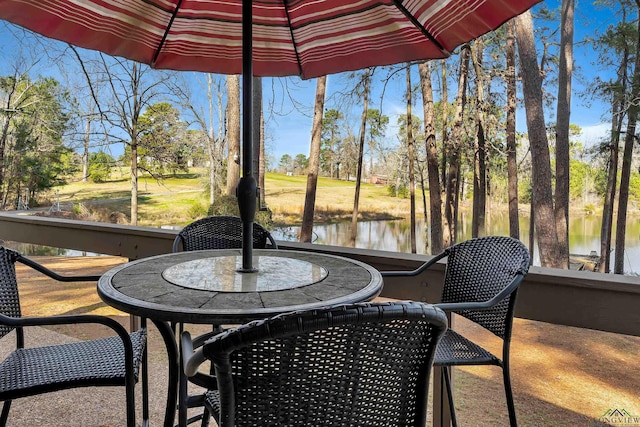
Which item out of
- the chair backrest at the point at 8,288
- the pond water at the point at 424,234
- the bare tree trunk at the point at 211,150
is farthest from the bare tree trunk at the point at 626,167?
the bare tree trunk at the point at 211,150

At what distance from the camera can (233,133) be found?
23.3 ft

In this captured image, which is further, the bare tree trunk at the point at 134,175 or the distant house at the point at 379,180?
the distant house at the point at 379,180

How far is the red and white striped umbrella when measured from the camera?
1.70 meters

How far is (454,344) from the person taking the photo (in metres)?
1.59

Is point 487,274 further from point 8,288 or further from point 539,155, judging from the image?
point 539,155

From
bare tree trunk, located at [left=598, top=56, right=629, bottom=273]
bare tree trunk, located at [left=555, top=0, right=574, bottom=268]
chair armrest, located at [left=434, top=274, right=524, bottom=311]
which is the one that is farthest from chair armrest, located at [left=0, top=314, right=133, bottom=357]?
bare tree trunk, located at [left=598, top=56, right=629, bottom=273]

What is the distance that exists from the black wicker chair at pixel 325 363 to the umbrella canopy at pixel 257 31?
2.79 ft

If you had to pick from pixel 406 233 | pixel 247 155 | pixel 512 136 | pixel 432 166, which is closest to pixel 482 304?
pixel 247 155

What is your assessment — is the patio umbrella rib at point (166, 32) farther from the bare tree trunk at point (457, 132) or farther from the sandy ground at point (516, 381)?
the bare tree trunk at point (457, 132)

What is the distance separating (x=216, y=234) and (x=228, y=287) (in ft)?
3.77

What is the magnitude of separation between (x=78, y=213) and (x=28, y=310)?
7.47m

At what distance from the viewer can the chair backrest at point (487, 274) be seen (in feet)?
4.79

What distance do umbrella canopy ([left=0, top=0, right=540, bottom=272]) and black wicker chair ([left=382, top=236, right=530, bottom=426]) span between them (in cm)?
79

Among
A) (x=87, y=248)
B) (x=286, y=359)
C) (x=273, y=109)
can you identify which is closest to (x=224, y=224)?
(x=87, y=248)
